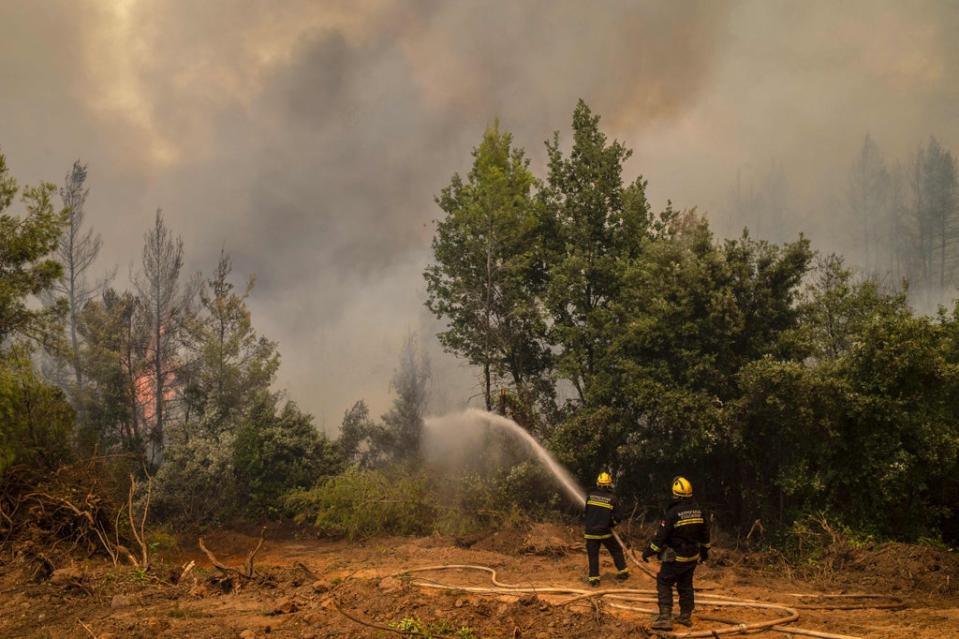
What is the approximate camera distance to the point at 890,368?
1598 centimetres

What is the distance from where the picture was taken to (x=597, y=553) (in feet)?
39.8

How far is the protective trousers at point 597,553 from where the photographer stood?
12.1m

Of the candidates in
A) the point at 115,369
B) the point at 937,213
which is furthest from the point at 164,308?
the point at 937,213

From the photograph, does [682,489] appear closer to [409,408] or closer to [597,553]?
[597,553]

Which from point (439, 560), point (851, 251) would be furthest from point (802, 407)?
point (851, 251)

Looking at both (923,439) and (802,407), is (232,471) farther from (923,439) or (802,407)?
(923,439)

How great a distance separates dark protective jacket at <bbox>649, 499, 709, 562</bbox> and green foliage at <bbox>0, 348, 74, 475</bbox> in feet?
47.8

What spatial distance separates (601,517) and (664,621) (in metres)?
3.43

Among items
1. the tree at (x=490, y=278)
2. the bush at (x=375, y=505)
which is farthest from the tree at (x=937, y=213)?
the bush at (x=375, y=505)

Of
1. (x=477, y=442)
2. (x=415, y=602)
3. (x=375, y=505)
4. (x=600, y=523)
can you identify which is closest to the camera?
(x=415, y=602)

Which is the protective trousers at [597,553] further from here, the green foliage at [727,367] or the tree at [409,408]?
the tree at [409,408]

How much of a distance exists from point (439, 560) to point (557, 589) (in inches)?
206

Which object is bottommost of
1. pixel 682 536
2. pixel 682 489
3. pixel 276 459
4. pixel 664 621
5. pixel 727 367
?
pixel 664 621

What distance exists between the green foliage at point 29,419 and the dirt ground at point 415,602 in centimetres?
382
